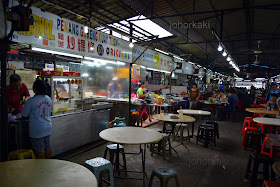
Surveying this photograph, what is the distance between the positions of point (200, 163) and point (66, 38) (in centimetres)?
436

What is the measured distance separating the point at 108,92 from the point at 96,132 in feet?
9.03

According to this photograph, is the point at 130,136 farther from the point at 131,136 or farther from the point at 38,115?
the point at 38,115

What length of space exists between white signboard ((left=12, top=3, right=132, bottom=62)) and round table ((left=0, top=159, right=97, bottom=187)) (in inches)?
101

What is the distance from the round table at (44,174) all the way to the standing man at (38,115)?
124cm

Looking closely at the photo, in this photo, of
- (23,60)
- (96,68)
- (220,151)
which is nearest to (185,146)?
(220,151)

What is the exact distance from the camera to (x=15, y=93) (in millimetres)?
3795

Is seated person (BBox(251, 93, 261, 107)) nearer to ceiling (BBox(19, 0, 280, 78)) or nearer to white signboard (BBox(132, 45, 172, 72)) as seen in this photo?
ceiling (BBox(19, 0, 280, 78))

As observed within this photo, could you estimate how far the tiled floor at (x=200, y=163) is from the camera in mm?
3311

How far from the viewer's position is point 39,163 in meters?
1.91

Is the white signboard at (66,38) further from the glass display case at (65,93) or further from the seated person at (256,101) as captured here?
the seated person at (256,101)

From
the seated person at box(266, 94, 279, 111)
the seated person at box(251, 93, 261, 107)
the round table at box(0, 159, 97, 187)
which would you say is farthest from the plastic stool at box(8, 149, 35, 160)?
the seated person at box(251, 93, 261, 107)

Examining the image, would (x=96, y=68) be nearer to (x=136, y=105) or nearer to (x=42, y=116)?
(x=136, y=105)

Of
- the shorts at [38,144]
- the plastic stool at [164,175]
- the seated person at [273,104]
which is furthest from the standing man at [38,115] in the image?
the seated person at [273,104]

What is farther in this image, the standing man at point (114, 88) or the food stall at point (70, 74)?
the standing man at point (114, 88)
